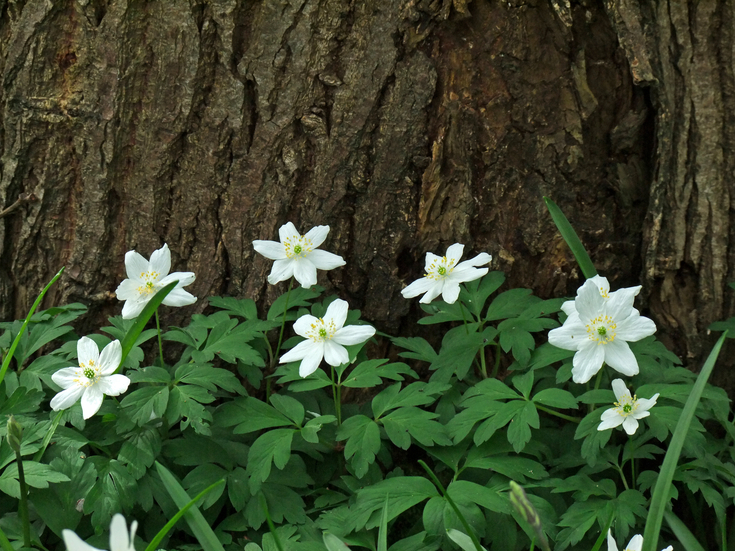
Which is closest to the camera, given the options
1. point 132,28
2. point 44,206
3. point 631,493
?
point 631,493

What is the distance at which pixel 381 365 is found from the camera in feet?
7.96

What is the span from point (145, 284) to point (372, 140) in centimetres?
96

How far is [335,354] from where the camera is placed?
2166 millimetres

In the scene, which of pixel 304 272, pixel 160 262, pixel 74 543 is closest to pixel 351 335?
pixel 304 272

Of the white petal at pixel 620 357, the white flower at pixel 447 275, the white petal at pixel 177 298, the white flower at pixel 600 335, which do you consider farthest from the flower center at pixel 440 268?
the white petal at pixel 177 298

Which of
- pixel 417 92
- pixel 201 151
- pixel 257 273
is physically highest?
pixel 417 92

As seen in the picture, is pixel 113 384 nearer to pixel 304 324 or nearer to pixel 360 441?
pixel 304 324

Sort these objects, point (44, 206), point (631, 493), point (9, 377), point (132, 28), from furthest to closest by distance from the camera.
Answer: point (44, 206) → point (132, 28) → point (9, 377) → point (631, 493)

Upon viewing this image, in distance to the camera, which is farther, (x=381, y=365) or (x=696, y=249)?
(x=696, y=249)

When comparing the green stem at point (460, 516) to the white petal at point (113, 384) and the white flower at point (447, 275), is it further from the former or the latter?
the white petal at point (113, 384)

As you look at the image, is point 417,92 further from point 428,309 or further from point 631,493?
point 631,493

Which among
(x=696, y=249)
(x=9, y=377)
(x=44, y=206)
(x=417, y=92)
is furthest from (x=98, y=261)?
(x=696, y=249)

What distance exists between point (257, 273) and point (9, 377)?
0.93 meters

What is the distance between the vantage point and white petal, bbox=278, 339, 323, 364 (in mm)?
2176
